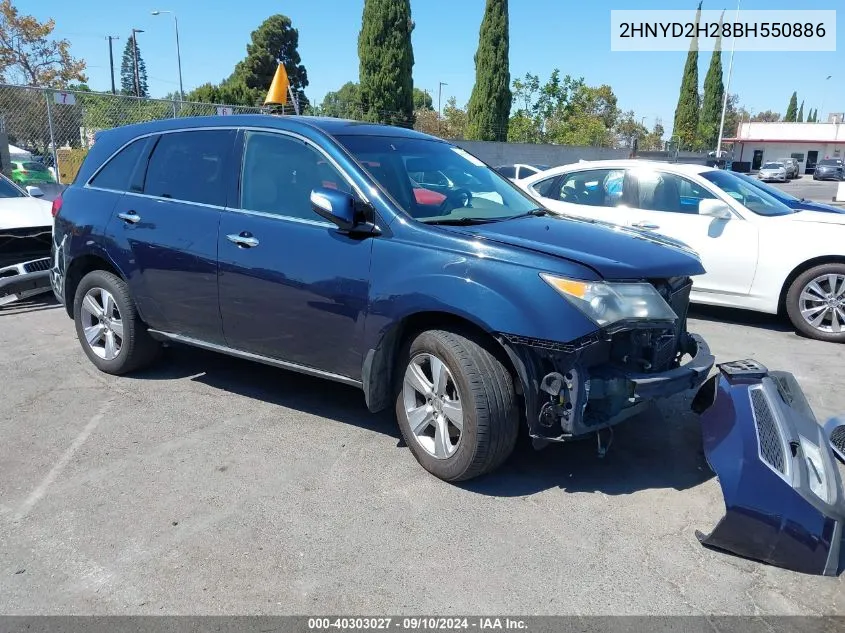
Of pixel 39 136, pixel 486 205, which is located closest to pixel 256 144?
pixel 486 205

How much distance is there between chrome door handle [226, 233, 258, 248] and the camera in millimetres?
4113

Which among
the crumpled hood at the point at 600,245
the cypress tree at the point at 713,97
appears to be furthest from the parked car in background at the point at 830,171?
the crumpled hood at the point at 600,245

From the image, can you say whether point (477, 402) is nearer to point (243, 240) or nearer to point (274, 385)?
point (243, 240)

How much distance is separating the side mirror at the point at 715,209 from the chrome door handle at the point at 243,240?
4532 millimetres

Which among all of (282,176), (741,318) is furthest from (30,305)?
(741,318)

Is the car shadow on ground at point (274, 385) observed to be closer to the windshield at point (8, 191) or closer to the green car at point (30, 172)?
the windshield at point (8, 191)

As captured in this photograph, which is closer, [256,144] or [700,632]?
[700,632]

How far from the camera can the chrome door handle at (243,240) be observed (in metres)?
4.11

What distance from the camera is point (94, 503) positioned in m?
3.43

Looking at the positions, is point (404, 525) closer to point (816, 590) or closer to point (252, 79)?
point (816, 590)

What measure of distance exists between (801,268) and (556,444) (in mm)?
3814

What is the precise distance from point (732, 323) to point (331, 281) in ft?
16.4

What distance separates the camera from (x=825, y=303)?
249 inches

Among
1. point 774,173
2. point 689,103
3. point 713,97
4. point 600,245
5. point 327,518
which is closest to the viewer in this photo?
point 327,518
